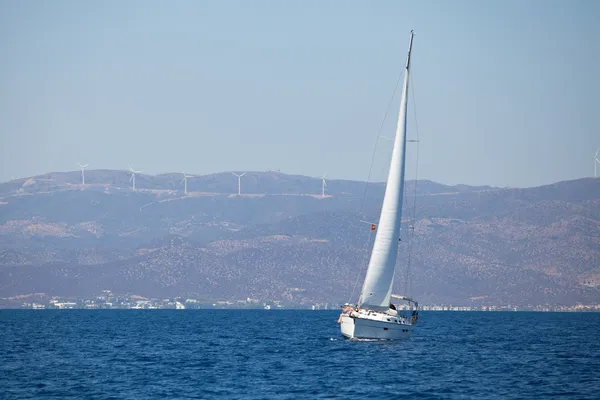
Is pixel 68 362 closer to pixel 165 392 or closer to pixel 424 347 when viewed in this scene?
pixel 165 392

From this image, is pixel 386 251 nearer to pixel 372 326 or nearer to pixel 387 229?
pixel 387 229

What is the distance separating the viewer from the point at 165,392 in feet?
220

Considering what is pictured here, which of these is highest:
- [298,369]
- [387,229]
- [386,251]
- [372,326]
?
[387,229]

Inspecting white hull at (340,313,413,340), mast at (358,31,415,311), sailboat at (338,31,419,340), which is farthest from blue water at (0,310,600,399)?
mast at (358,31,415,311)

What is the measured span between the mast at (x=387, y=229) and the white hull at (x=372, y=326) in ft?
6.20

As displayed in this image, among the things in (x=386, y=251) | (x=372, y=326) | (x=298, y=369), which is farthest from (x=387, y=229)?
(x=298, y=369)

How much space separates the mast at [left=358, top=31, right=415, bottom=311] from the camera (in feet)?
316

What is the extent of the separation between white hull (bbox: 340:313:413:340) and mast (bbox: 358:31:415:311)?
1.89 metres

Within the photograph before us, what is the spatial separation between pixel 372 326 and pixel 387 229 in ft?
32.1

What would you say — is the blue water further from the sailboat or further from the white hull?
the sailboat

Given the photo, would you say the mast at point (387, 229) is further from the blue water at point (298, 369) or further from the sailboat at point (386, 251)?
the blue water at point (298, 369)

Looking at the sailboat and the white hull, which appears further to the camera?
the sailboat

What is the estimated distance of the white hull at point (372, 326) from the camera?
3732 inches

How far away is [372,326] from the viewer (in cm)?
9494
